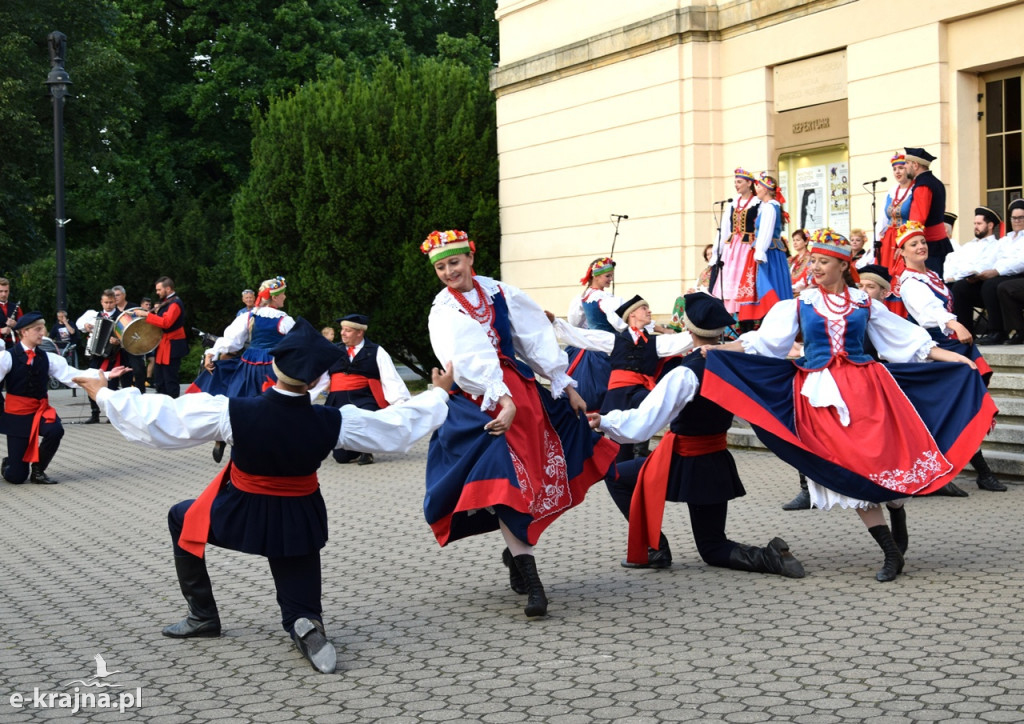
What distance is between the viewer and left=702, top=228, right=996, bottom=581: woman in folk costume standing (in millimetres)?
6633

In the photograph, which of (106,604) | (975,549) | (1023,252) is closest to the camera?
(106,604)

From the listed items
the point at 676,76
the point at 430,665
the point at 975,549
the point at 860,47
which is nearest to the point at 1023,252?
the point at 860,47

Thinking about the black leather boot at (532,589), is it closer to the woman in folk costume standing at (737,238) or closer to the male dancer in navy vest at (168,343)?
the woman in folk costume standing at (737,238)

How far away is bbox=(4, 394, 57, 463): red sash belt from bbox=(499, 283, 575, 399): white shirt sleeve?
23.7 ft

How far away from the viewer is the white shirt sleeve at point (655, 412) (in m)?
6.59

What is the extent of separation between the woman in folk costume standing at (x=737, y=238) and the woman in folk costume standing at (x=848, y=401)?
6539mm

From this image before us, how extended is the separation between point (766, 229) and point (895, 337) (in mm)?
6242

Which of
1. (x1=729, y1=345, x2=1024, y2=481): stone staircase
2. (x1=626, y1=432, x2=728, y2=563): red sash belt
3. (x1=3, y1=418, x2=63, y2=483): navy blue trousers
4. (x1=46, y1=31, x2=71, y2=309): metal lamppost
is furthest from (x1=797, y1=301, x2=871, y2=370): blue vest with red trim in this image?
(x1=46, y1=31, x2=71, y2=309): metal lamppost

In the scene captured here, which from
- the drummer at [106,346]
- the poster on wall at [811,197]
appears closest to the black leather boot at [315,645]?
the poster on wall at [811,197]

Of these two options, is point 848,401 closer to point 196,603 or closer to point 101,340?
point 196,603

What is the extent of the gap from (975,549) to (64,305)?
16.0 metres

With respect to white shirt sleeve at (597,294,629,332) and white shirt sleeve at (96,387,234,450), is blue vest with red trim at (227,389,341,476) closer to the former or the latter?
white shirt sleeve at (96,387,234,450)

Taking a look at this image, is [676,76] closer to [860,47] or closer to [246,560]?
[860,47]

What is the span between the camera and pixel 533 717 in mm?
4621
